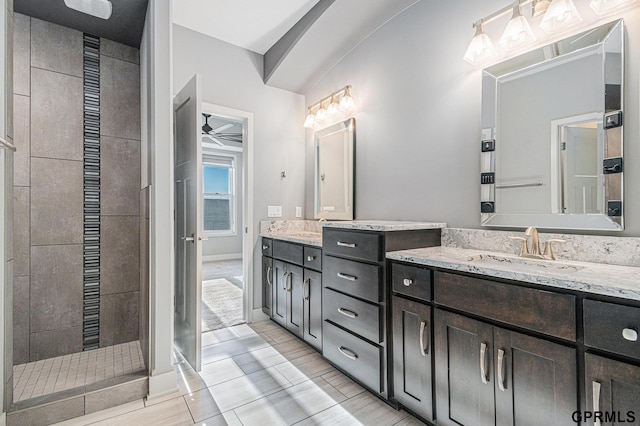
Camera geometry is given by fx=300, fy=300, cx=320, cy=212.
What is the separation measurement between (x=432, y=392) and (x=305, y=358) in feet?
3.72

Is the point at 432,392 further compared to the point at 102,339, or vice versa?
the point at 102,339

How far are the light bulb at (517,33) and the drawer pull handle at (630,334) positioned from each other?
1543 millimetres

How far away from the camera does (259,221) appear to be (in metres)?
3.25

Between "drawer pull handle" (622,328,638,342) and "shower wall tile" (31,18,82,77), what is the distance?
341 centimetres

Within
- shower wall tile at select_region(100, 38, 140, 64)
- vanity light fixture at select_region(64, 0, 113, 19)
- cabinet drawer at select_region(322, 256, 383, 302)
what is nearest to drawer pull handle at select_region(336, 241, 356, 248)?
cabinet drawer at select_region(322, 256, 383, 302)

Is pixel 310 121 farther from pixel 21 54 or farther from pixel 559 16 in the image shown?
pixel 21 54

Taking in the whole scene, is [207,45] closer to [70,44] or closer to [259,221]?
[70,44]

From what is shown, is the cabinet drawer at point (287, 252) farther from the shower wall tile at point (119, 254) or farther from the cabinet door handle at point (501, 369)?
the cabinet door handle at point (501, 369)

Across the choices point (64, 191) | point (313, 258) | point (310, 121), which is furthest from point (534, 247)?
point (64, 191)

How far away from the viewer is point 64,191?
2.24 metres

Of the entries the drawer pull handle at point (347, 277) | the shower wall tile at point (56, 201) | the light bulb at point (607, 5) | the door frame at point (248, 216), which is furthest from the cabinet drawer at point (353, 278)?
the shower wall tile at point (56, 201)

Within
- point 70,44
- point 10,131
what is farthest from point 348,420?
point 70,44

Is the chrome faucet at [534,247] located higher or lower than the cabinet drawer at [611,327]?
higher

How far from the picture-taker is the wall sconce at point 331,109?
288 centimetres
